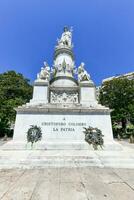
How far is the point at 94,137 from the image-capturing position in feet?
34.2

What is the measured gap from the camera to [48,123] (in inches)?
441

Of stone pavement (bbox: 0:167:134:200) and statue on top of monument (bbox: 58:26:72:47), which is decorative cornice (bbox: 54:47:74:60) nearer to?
statue on top of monument (bbox: 58:26:72:47)

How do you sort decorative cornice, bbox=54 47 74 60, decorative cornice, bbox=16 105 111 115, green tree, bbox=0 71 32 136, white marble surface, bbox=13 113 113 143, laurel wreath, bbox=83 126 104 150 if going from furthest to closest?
1. green tree, bbox=0 71 32 136
2. decorative cornice, bbox=54 47 74 60
3. decorative cornice, bbox=16 105 111 115
4. white marble surface, bbox=13 113 113 143
5. laurel wreath, bbox=83 126 104 150

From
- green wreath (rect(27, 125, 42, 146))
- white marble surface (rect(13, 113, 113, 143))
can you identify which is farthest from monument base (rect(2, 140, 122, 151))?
white marble surface (rect(13, 113, 113, 143))

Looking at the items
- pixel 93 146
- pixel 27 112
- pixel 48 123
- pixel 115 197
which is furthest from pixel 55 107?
pixel 115 197

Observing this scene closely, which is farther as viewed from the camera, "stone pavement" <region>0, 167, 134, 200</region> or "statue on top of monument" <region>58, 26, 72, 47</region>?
"statue on top of monument" <region>58, 26, 72, 47</region>

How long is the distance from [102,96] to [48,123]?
22.9 metres

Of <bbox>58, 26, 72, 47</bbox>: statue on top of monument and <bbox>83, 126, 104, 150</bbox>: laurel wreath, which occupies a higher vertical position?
<bbox>58, 26, 72, 47</bbox>: statue on top of monument

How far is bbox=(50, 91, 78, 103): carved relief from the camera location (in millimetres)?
13344

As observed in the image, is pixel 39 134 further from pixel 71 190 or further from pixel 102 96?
pixel 102 96

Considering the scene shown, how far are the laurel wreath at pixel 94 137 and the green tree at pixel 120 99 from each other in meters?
17.7

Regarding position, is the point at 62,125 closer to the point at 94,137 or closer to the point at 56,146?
the point at 56,146

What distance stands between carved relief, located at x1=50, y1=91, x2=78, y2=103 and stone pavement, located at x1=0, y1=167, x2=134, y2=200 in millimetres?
7885

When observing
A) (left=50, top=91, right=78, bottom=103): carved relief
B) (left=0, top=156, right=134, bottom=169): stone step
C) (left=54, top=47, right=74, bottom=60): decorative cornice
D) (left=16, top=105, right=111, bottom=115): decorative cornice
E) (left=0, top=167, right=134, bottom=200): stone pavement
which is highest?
(left=54, top=47, right=74, bottom=60): decorative cornice
